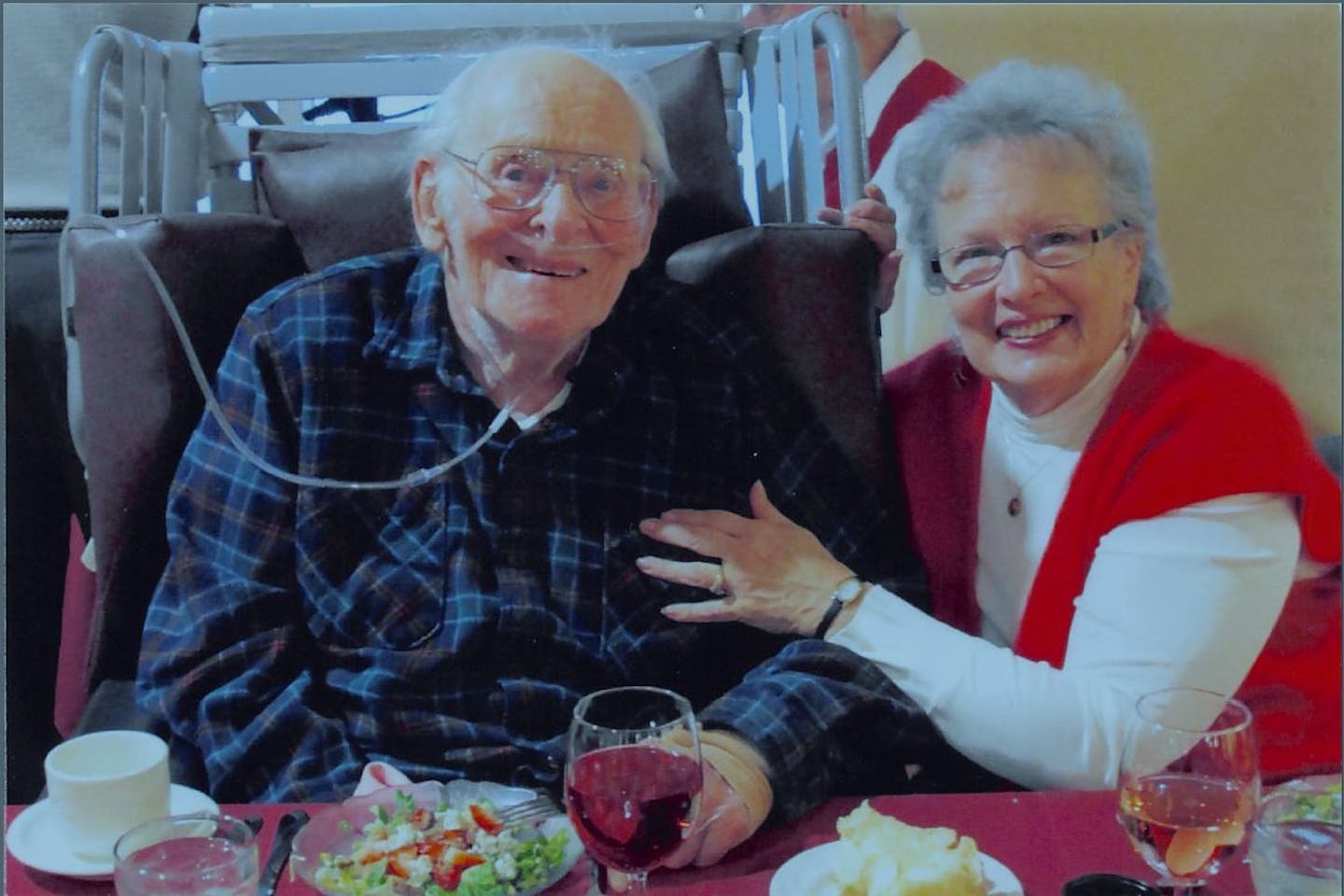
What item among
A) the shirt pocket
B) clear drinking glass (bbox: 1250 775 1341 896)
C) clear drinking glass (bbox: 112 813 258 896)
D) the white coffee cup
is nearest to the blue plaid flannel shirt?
the shirt pocket

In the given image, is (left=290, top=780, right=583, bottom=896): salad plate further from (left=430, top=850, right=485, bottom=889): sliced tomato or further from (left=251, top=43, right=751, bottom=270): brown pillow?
(left=251, top=43, right=751, bottom=270): brown pillow

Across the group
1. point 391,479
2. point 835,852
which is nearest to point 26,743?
point 391,479

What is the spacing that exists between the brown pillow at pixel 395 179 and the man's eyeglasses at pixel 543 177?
58mm

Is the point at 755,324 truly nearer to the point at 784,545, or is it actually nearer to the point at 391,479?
the point at 784,545

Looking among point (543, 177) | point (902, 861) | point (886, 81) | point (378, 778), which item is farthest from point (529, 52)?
point (902, 861)

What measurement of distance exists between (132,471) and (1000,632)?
0.91m

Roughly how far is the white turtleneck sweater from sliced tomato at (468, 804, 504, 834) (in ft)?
1.29

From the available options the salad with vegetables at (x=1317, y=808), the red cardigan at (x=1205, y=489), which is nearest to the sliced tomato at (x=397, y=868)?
the red cardigan at (x=1205, y=489)

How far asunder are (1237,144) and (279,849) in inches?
44.2

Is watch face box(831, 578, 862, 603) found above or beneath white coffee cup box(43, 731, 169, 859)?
above

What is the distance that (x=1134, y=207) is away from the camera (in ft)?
4.17

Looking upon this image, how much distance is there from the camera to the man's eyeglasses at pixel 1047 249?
1.26 m

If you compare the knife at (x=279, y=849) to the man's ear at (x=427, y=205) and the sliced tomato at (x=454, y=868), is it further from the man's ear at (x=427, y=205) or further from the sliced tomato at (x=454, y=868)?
the man's ear at (x=427, y=205)

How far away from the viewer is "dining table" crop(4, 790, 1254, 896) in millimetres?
1089
